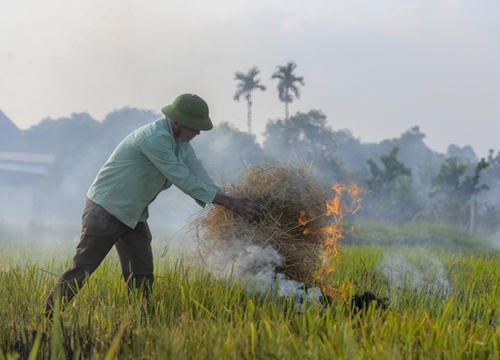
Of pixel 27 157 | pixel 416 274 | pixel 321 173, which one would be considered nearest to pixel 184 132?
pixel 416 274

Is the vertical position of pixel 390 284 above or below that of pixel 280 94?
below

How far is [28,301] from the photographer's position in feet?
13.7

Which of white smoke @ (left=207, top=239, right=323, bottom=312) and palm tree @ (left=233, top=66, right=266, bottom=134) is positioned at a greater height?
palm tree @ (left=233, top=66, right=266, bottom=134)

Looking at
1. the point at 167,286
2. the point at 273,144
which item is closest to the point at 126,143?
the point at 167,286

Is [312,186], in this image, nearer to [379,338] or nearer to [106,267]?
[379,338]

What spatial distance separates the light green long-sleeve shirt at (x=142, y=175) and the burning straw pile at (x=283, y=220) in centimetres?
26

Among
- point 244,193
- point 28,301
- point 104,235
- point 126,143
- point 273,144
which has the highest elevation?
A: point 273,144

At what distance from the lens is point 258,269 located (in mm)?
4164

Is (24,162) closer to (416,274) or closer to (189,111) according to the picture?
(416,274)

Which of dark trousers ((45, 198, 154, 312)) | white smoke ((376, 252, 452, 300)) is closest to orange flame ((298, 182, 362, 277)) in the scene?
white smoke ((376, 252, 452, 300))

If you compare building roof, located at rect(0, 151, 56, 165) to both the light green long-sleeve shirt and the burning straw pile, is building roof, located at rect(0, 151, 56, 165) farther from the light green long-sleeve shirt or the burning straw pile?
the burning straw pile

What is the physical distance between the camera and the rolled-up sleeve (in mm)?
4246

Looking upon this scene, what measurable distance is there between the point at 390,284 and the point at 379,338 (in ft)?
8.41

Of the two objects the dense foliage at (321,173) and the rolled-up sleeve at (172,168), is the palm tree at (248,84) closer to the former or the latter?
the dense foliage at (321,173)
